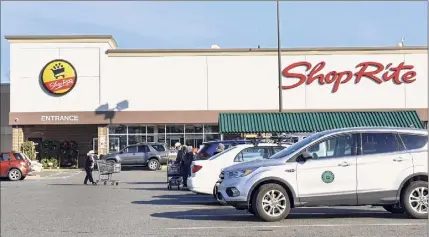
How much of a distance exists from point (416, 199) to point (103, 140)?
108 ft

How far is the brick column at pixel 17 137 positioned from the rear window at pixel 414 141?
3530 cm

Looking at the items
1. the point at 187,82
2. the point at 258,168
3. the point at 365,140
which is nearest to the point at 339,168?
the point at 365,140

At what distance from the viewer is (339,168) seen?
1136 centimetres

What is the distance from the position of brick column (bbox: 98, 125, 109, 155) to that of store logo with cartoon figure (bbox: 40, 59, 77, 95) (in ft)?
11.5

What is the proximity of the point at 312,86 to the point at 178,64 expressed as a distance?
9.43 meters

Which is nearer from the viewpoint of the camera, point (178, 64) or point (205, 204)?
point (205, 204)

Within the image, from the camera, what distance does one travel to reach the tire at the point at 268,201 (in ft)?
37.3

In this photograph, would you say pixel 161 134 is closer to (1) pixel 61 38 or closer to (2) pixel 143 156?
(2) pixel 143 156

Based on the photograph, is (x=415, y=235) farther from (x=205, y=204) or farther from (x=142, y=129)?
(x=142, y=129)

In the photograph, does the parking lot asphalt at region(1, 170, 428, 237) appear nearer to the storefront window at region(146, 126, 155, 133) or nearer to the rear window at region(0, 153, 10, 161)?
the rear window at region(0, 153, 10, 161)

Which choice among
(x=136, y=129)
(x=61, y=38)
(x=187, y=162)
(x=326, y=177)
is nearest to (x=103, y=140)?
(x=136, y=129)

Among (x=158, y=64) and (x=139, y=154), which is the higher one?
(x=158, y=64)

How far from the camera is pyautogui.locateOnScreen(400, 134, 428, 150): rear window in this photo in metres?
11.6

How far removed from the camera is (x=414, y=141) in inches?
459
